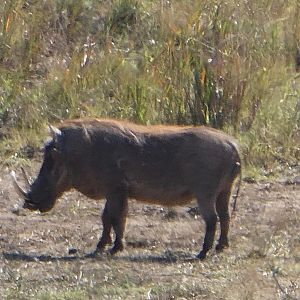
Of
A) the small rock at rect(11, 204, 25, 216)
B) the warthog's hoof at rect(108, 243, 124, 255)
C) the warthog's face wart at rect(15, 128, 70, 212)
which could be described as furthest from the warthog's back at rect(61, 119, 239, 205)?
the small rock at rect(11, 204, 25, 216)

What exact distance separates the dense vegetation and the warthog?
6.77 feet

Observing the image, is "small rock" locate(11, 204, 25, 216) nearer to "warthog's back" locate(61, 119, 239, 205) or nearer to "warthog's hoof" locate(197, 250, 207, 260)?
"warthog's back" locate(61, 119, 239, 205)

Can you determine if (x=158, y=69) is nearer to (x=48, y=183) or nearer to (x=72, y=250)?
(x=48, y=183)

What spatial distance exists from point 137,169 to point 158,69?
10.4 ft

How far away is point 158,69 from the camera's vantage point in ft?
34.3

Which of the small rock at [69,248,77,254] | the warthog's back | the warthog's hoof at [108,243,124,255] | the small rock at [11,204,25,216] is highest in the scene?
the warthog's back

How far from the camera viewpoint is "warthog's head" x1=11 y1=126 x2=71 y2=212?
7480 millimetres

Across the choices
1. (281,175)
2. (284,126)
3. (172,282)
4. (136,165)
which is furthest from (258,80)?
(172,282)

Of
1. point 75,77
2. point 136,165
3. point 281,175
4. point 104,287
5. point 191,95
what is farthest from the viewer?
point 75,77

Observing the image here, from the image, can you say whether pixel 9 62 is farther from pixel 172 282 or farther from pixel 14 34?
pixel 172 282

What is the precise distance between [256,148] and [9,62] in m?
2.66

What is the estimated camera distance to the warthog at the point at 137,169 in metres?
7.30

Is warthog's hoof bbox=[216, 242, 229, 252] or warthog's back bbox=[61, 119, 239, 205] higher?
warthog's back bbox=[61, 119, 239, 205]

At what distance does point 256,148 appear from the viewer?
9680mm
